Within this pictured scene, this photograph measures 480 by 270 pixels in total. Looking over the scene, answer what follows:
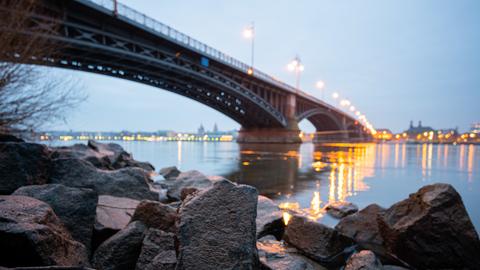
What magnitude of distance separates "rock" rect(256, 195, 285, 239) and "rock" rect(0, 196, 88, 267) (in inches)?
A: 103

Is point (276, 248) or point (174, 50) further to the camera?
point (174, 50)

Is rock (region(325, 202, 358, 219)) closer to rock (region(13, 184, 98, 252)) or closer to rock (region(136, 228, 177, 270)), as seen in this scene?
rock (region(136, 228, 177, 270))

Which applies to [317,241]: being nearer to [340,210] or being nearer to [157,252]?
[157,252]

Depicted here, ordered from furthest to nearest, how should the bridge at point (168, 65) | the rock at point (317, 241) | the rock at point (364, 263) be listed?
the bridge at point (168, 65) < the rock at point (317, 241) < the rock at point (364, 263)

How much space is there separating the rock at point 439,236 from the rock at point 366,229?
483 mm

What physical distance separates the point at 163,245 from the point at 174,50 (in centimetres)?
3486

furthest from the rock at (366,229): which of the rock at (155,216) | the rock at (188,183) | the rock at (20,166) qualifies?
the rock at (20,166)

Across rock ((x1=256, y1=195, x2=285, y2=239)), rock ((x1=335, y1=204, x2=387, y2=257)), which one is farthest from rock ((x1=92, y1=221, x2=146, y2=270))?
rock ((x1=335, y1=204, x2=387, y2=257))

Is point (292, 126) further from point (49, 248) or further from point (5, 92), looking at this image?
point (49, 248)

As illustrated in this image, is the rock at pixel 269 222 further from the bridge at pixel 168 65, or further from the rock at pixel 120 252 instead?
the bridge at pixel 168 65

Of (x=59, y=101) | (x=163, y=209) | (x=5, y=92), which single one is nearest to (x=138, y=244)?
(x=163, y=209)

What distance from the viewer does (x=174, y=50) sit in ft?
114

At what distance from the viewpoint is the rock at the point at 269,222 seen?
4.39 m

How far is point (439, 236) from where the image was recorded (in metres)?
3.66
